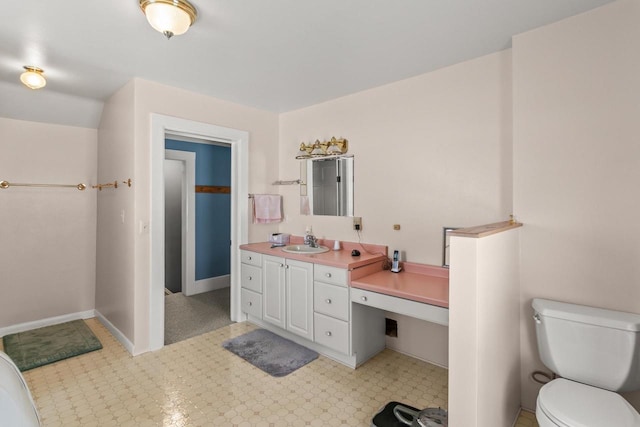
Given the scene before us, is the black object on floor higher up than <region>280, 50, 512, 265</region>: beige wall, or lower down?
lower down

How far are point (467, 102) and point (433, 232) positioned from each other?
0.99m

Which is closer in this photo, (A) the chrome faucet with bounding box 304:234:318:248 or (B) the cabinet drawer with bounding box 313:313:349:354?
(B) the cabinet drawer with bounding box 313:313:349:354

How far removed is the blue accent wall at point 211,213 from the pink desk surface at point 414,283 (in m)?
2.86

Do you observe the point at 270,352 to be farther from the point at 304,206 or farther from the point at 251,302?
the point at 304,206

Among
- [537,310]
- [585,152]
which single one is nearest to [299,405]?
[537,310]

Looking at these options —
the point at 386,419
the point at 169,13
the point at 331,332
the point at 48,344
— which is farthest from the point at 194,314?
the point at 169,13

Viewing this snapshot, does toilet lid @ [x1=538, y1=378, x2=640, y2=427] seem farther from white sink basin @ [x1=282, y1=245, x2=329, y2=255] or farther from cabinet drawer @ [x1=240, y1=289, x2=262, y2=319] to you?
cabinet drawer @ [x1=240, y1=289, x2=262, y2=319]

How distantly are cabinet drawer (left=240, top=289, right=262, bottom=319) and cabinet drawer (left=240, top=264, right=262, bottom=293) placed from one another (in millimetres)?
55

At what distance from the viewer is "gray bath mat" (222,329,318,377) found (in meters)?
2.51

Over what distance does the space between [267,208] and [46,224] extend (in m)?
2.28

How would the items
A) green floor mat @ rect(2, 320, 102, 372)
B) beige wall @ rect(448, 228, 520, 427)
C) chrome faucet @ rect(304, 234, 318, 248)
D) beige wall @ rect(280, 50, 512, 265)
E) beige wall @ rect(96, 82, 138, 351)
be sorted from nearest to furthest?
beige wall @ rect(448, 228, 520, 427) → beige wall @ rect(280, 50, 512, 265) → green floor mat @ rect(2, 320, 102, 372) → beige wall @ rect(96, 82, 138, 351) → chrome faucet @ rect(304, 234, 318, 248)

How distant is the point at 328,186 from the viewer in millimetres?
3242

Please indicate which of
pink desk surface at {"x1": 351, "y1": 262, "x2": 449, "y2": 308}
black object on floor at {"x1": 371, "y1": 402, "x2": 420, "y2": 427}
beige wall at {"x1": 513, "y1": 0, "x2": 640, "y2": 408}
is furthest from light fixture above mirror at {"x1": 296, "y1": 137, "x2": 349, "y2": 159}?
black object on floor at {"x1": 371, "y1": 402, "x2": 420, "y2": 427}

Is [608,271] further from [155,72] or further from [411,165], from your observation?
[155,72]
